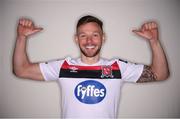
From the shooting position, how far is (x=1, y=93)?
6.45 feet

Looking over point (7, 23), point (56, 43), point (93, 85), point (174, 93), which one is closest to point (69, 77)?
point (93, 85)

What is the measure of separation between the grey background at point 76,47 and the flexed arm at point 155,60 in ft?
0.85

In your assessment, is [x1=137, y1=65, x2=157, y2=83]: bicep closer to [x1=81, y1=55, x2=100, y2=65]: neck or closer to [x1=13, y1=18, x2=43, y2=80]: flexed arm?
[x1=81, y1=55, x2=100, y2=65]: neck

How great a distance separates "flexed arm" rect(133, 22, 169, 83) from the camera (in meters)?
1.68

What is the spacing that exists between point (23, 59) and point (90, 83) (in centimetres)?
59

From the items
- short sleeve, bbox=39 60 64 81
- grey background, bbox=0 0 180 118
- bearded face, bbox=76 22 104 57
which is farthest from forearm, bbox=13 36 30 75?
bearded face, bbox=76 22 104 57

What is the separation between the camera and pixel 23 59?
66.7 inches

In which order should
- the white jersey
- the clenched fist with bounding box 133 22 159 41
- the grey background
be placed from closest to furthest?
1. the white jersey
2. the clenched fist with bounding box 133 22 159 41
3. the grey background

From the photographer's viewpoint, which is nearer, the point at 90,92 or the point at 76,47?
the point at 90,92

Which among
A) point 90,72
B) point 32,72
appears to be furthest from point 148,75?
point 32,72

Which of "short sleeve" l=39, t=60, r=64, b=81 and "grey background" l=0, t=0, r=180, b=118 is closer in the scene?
"short sleeve" l=39, t=60, r=64, b=81

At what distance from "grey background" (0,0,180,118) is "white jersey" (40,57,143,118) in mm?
248

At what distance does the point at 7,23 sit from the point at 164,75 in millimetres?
1563

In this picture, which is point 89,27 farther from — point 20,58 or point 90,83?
point 20,58
